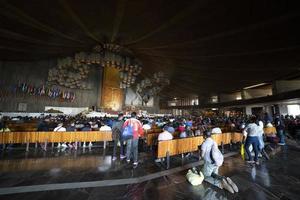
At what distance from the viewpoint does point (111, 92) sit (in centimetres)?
2262

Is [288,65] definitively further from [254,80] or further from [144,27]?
[144,27]

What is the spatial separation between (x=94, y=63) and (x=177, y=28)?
1128cm

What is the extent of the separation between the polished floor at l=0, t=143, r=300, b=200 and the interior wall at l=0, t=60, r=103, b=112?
15515 millimetres

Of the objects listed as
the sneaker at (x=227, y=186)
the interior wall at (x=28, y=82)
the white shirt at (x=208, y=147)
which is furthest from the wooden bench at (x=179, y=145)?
the interior wall at (x=28, y=82)

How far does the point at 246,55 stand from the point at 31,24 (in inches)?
617

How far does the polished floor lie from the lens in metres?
2.76

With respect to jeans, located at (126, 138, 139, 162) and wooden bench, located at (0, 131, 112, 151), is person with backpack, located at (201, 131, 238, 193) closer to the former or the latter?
jeans, located at (126, 138, 139, 162)

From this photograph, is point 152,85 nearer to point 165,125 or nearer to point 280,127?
point 280,127

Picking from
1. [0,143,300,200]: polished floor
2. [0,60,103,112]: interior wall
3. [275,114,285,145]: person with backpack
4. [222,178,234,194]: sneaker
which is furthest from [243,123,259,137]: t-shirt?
[0,60,103,112]: interior wall

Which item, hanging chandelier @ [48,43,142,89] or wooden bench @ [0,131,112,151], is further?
hanging chandelier @ [48,43,142,89]

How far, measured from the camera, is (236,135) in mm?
7137

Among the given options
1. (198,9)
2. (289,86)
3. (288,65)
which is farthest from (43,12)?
(289,86)

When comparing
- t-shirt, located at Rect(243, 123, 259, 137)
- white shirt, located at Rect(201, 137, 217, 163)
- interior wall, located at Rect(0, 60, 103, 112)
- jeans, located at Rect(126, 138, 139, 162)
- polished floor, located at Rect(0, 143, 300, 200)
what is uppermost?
interior wall, located at Rect(0, 60, 103, 112)

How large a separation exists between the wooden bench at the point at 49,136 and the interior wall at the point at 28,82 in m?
14.7
